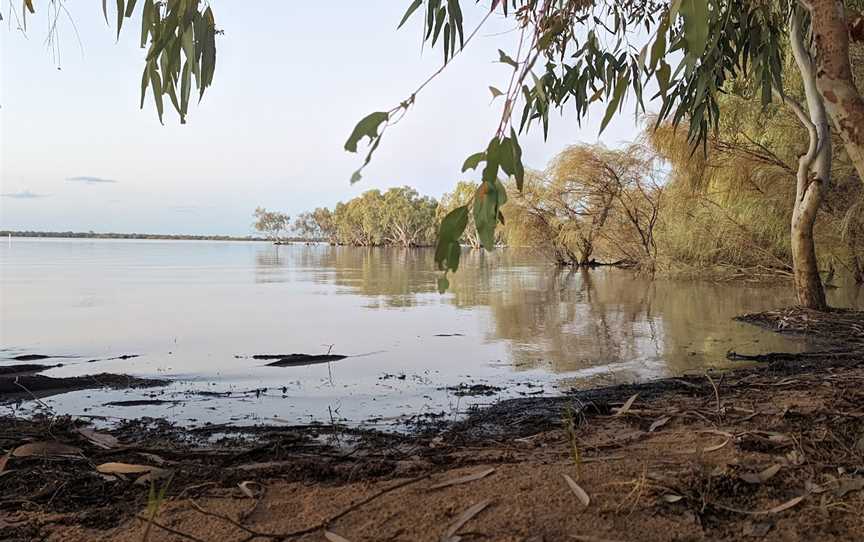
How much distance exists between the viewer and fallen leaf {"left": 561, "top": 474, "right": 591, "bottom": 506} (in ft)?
5.34

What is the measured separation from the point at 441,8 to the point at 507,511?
1.83 metres

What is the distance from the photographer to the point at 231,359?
5504mm

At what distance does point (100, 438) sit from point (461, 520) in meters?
1.98

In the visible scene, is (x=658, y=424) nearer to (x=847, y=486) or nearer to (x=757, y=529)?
(x=847, y=486)

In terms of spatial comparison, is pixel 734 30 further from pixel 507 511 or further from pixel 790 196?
pixel 790 196

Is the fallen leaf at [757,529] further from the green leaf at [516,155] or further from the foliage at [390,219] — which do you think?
the foliage at [390,219]

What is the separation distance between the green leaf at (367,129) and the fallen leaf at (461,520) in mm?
960

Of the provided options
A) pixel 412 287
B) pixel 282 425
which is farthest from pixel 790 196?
pixel 282 425

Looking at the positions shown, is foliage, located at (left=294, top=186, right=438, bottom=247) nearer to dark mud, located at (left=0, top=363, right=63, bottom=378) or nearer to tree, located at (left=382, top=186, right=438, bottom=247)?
tree, located at (left=382, top=186, right=438, bottom=247)

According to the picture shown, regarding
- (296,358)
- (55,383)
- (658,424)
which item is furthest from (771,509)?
(55,383)

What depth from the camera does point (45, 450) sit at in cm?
244

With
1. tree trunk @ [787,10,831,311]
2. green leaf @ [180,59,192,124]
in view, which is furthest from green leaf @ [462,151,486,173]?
tree trunk @ [787,10,831,311]

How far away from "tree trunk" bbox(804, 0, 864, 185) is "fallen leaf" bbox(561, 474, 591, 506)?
1.61 m

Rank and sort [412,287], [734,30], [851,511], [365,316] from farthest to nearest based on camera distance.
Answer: [412,287]
[365,316]
[734,30]
[851,511]
